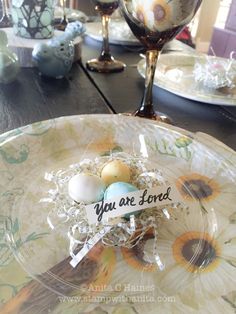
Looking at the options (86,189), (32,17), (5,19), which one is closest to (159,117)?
(86,189)

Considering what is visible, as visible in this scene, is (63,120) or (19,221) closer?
(19,221)

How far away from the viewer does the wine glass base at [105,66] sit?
769 mm

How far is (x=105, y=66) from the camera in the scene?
780 millimetres

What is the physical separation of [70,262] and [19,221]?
67mm

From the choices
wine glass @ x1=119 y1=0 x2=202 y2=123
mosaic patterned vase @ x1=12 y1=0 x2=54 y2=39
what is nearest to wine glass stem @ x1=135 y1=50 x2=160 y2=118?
wine glass @ x1=119 y1=0 x2=202 y2=123

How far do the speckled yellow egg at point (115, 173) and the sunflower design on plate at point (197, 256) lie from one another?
0.06m

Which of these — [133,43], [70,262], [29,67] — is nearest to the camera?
[70,262]

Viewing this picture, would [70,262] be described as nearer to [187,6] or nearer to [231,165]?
[231,165]

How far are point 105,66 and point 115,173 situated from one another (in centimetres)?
49

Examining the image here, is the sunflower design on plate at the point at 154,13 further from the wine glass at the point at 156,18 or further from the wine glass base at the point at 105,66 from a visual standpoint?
the wine glass base at the point at 105,66

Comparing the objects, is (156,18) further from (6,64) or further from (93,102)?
(6,64)

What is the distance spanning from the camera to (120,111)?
598mm

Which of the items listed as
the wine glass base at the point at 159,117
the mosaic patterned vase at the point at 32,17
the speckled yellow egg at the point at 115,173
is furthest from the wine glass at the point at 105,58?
the speckled yellow egg at the point at 115,173

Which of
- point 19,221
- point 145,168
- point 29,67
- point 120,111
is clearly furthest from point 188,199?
point 29,67
